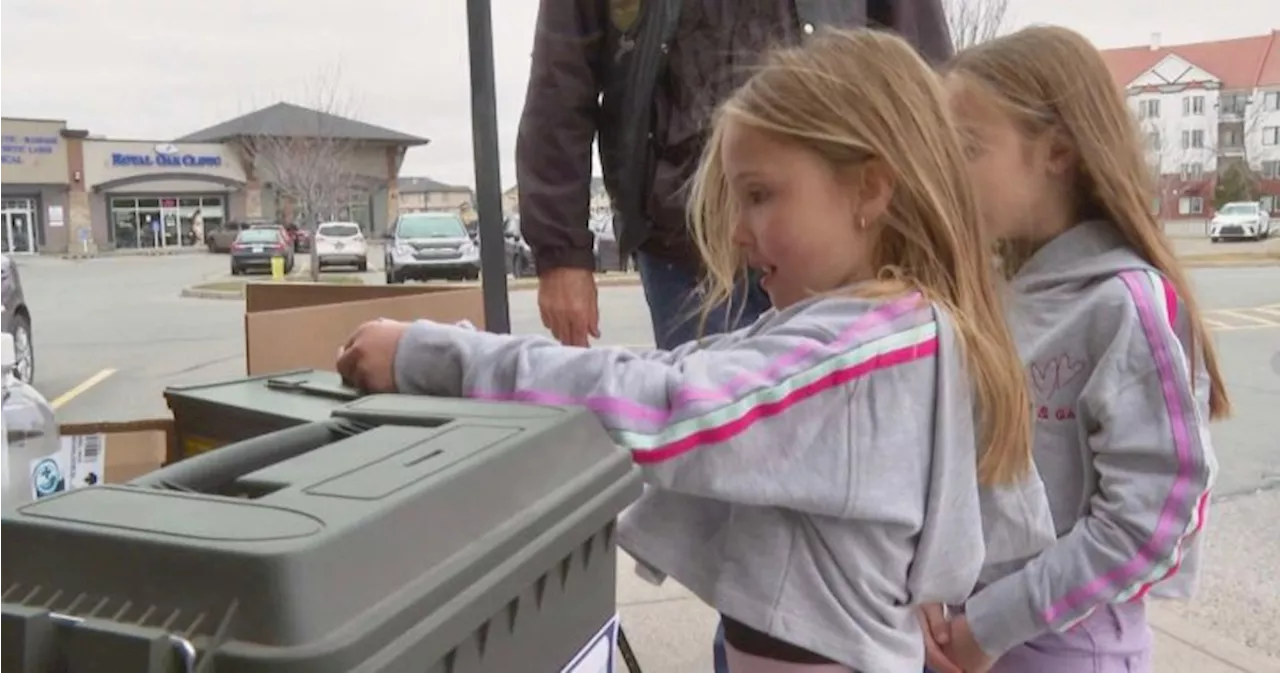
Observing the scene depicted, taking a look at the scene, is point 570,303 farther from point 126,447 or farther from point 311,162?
point 311,162

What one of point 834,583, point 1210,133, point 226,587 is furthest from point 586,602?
point 1210,133

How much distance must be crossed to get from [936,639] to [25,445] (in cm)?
137

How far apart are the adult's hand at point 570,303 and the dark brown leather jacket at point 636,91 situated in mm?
21

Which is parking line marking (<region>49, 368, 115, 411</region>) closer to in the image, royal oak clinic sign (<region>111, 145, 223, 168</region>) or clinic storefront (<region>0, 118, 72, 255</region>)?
clinic storefront (<region>0, 118, 72, 255</region>)

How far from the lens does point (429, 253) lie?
768 inches

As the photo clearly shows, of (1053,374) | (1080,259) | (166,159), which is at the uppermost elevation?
(166,159)

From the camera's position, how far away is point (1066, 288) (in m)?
1.56

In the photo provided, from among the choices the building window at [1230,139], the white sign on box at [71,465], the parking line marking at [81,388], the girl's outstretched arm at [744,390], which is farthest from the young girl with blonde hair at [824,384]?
the building window at [1230,139]

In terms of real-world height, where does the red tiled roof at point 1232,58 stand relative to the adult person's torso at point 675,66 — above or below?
above

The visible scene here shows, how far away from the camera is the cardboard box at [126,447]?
1.58 m

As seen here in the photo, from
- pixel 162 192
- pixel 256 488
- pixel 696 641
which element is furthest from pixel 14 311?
pixel 162 192

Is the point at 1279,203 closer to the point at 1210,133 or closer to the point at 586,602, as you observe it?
the point at 1210,133

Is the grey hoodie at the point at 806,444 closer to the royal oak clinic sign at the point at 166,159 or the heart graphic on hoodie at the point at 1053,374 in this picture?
the heart graphic on hoodie at the point at 1053,374

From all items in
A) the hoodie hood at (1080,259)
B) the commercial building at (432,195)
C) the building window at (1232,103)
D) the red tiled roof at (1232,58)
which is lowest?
the hoodie hood at (1080,259)
